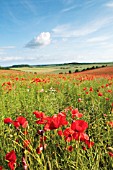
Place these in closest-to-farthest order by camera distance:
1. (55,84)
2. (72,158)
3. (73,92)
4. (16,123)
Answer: (16,123), (72,158), (73,92), (55,84)

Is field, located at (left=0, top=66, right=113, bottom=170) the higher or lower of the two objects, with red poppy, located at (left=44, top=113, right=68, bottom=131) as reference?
lower

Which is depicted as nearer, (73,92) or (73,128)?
(73,128)

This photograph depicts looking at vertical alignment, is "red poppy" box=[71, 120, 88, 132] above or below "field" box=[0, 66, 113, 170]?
A: above

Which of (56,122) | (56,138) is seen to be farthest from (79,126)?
(56,138)

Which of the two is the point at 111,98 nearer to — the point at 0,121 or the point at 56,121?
the point at 0,121

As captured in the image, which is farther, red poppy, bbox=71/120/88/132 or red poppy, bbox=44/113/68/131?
red poppy, bbox=44/113/68/131

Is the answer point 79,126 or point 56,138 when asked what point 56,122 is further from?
point 56,138

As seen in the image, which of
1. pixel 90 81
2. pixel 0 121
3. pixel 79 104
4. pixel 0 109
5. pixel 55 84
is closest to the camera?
pixel 0 121

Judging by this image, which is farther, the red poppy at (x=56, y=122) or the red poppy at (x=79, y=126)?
the red poppy at (x=56, y=122)

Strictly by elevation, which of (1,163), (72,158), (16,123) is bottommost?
(1,163)

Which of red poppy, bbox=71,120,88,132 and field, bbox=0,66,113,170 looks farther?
field, bbox=0,66,113,170

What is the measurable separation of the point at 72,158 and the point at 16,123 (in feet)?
2.32

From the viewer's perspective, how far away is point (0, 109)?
486cm

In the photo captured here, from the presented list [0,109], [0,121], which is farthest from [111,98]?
[0,121]
